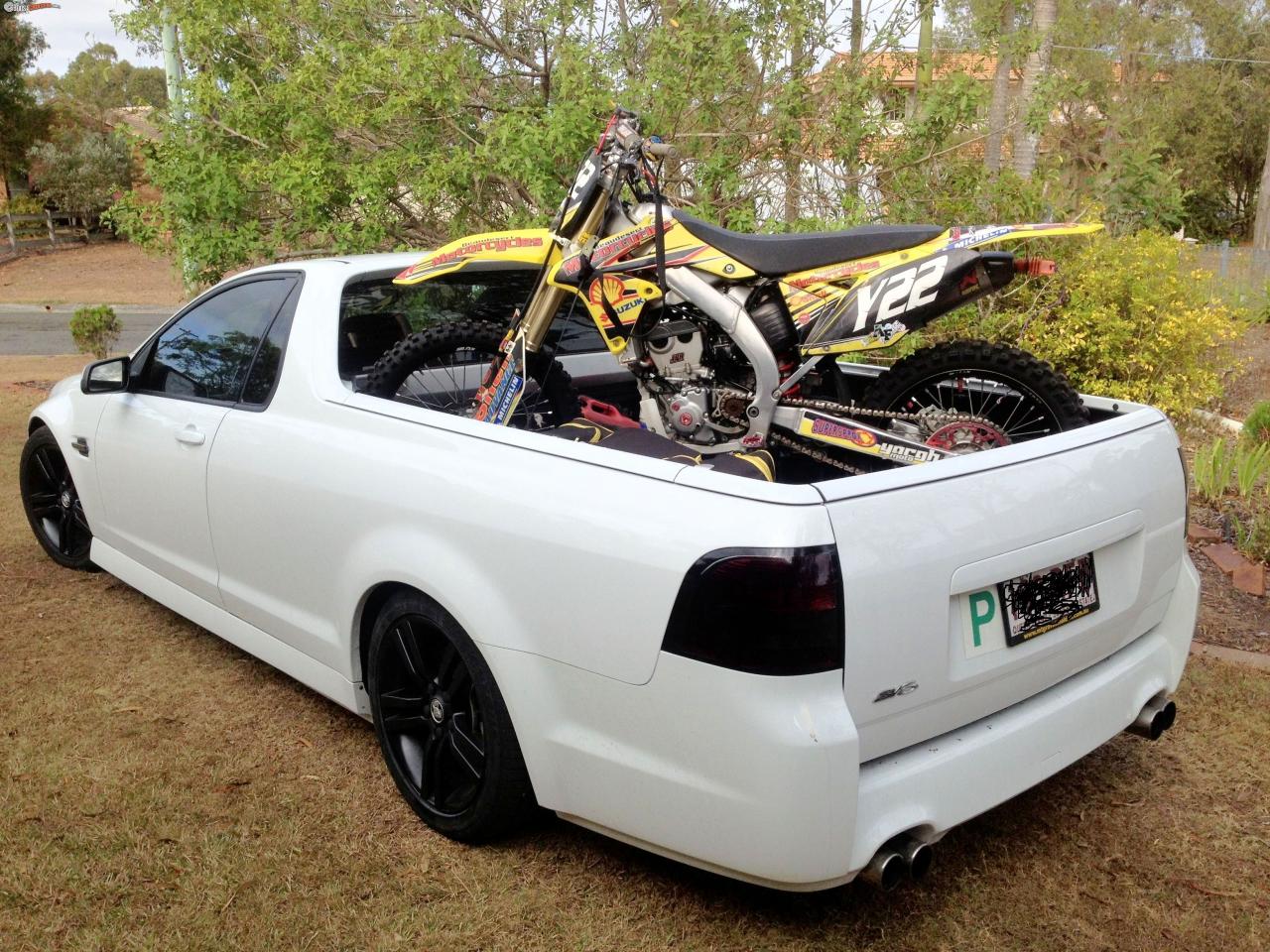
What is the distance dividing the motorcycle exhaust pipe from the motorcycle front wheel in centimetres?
87

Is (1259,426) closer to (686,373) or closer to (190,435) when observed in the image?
(686,373)

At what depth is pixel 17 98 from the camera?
3512cm

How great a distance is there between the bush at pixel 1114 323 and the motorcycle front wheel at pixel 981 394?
10.8ft

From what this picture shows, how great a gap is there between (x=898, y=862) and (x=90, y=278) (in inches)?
1227

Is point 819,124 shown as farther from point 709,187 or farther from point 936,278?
point 936,278

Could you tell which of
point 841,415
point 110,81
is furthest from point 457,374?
point 110,81

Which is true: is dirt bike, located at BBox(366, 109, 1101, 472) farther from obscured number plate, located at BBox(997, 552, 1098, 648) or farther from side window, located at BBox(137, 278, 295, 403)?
obscured number plate, located at BBox(997, 552, 1098, 648)

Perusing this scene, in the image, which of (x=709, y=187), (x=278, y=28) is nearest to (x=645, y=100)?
(x=709, y=187)

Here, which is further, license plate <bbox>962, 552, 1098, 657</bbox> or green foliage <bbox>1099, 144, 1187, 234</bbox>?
green foliage <bbox>1099, 144, 1187, 234</bbox>

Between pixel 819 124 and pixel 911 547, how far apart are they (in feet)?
16.1

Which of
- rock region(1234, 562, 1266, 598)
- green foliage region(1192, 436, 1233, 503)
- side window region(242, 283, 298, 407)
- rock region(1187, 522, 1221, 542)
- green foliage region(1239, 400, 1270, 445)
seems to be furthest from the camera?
green foliage region(1239, 400, 1270, 445)

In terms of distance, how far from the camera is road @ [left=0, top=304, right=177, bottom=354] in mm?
16125

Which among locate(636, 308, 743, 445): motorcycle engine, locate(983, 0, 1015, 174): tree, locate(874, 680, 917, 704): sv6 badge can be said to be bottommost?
locate(874, 680, 917, 704): sv6 badge

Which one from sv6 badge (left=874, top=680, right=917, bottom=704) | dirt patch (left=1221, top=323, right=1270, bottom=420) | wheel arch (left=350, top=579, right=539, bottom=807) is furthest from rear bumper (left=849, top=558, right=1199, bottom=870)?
dirt patch (left=1221, top=323, right=1270, bottom=420)
